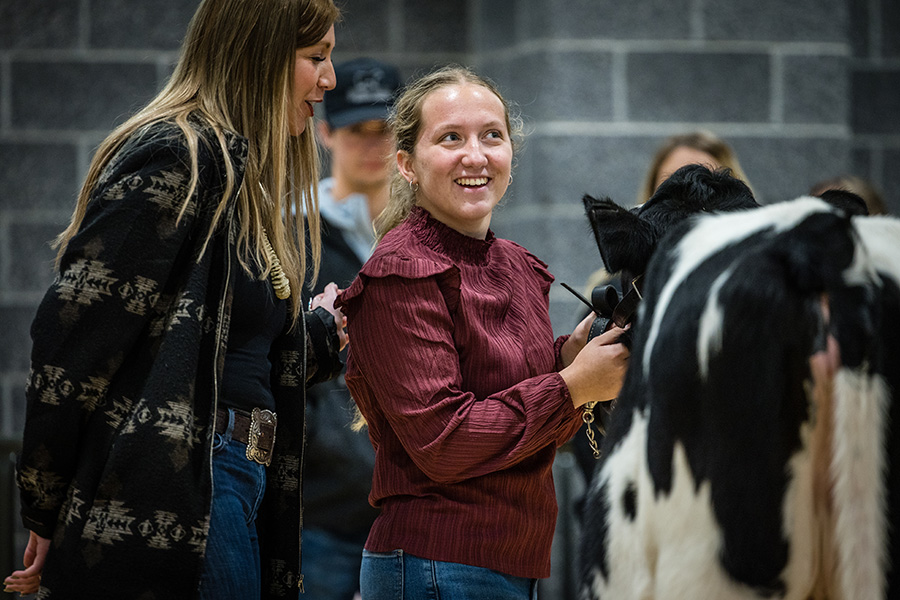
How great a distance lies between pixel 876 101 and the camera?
14.1 ft

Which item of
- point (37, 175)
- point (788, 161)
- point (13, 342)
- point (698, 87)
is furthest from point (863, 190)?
point (13, 342)

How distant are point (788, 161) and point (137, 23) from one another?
8.68 ft

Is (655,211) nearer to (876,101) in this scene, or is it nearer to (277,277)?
(277,277)

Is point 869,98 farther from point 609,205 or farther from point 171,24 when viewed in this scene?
point 609,205

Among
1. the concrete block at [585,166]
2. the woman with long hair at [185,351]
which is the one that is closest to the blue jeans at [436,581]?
the woman with long hair at [185,351]

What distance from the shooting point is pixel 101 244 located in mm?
1536

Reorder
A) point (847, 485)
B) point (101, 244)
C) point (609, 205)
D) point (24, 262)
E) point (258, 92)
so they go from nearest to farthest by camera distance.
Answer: point (847, 485)
point (609, 205)
point (101, 244)
point (258, 92)
point (24, 262)

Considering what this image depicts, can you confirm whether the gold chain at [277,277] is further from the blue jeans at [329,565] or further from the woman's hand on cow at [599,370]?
the blue jeans at [329,565]

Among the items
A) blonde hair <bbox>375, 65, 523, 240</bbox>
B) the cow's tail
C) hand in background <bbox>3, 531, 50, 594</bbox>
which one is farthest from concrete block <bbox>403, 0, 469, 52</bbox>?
the cow's tail

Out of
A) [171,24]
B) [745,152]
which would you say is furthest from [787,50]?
[171,24]

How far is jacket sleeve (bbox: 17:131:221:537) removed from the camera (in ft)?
4.99

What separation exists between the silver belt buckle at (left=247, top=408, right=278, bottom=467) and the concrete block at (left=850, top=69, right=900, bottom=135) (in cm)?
338

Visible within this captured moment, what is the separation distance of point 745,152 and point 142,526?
3.00 metres

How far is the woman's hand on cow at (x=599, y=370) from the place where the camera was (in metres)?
1.53
